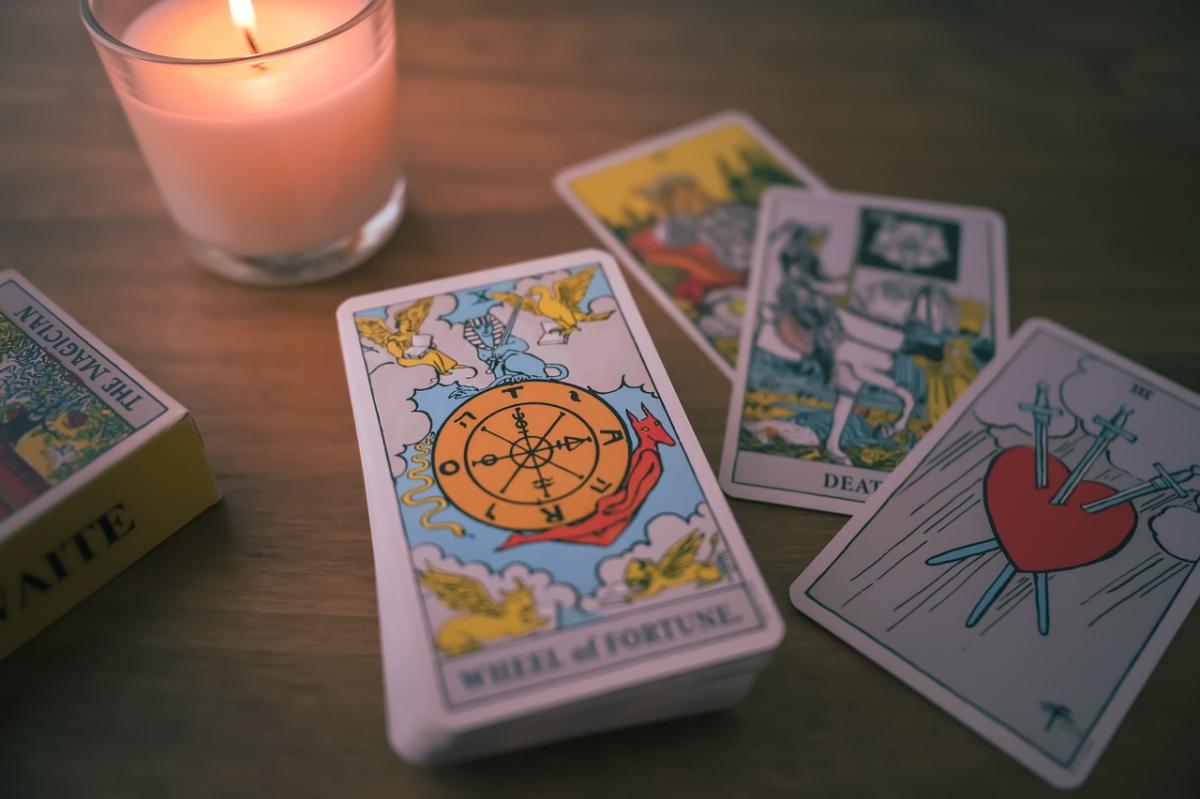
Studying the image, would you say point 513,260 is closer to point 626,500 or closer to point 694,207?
point 694,207

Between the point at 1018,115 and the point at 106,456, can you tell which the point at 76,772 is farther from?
A: the point at 1018,115

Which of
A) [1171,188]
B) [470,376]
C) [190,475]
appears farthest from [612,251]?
[1171,188]

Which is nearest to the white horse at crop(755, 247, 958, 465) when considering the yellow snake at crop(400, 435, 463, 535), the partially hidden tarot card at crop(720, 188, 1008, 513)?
the partially hidden tarot card at crop(720, 188, 1008, 513)

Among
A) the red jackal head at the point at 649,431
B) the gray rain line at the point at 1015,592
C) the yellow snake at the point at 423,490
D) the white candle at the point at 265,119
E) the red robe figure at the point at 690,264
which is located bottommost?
the gray rain line at the point at 1015,592

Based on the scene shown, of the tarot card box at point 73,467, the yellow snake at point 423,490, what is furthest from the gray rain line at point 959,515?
the tarot card box at point 73,467

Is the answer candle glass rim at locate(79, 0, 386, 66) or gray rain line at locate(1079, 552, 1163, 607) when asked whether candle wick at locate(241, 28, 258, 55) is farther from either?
gray rain line at locate(1079, 552, 1163, 607)

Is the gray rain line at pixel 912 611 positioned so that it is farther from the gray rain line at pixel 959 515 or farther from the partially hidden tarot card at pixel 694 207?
the partially hidden tarot card at pixel 694 207

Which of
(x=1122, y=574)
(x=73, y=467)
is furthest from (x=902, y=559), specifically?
(x=73, y=467)
